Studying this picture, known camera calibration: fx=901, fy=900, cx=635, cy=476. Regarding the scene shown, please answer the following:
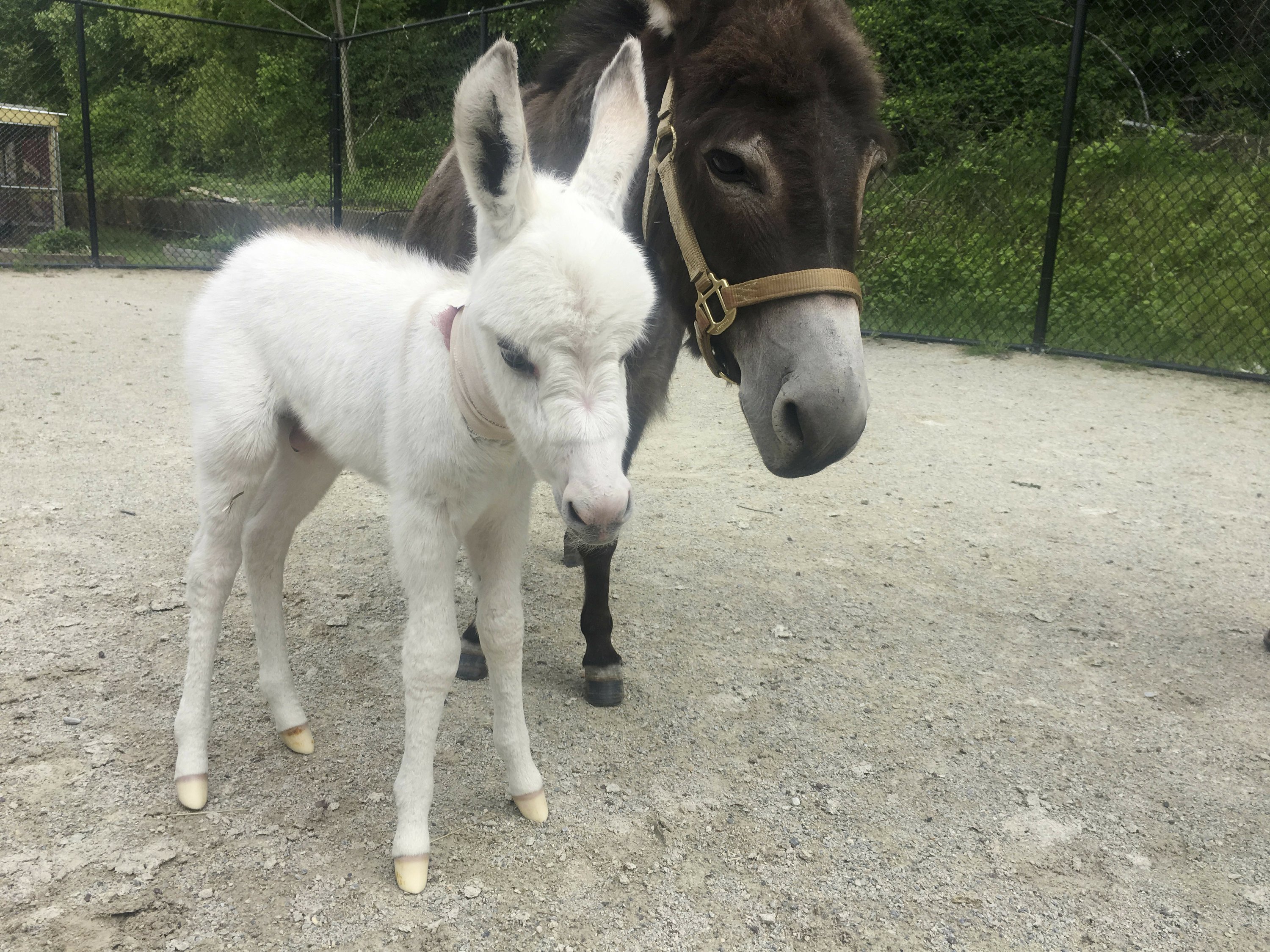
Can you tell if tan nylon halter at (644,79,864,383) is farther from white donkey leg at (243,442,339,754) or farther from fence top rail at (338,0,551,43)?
fence top rail at (338,0,551,43)

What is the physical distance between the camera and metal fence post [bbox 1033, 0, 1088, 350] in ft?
23.9

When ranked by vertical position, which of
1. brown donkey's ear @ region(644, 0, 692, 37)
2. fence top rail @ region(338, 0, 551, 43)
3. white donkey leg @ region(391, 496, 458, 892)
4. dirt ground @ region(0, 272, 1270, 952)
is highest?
fence top rail @ region(338, 0, 551, 43)

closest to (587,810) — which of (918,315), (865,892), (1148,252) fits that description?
(865,892)

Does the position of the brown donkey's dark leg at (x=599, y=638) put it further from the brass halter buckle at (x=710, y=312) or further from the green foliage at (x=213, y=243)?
the green foliage at (x=213, y=243)

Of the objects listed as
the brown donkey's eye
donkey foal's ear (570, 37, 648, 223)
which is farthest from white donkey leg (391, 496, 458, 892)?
the brown donkey's eye

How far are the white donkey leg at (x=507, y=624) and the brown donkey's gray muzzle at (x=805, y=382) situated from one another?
59 cm

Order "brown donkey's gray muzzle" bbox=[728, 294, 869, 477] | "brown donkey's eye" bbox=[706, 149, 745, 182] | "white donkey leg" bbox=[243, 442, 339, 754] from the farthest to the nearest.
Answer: "white donkey leg" bbox=[243, 442, 339, 754]
"brown donkey's eye" bbox=[706, 149, 745, 182]
"brown donkey's gray muzzle" bbox=[728, 294, 869, 477]

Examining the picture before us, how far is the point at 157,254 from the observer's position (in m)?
12.1

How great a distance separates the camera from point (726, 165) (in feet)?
7.27

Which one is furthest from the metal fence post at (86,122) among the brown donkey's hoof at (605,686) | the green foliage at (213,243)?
the brown donkey's hoof at (605,686)

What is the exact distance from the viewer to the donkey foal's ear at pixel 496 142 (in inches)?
57.6

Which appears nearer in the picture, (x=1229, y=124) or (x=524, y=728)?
(x=524, y=728)

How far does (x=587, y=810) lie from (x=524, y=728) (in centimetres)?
27

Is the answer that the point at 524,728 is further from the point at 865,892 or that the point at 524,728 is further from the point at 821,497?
the point at 821,497
